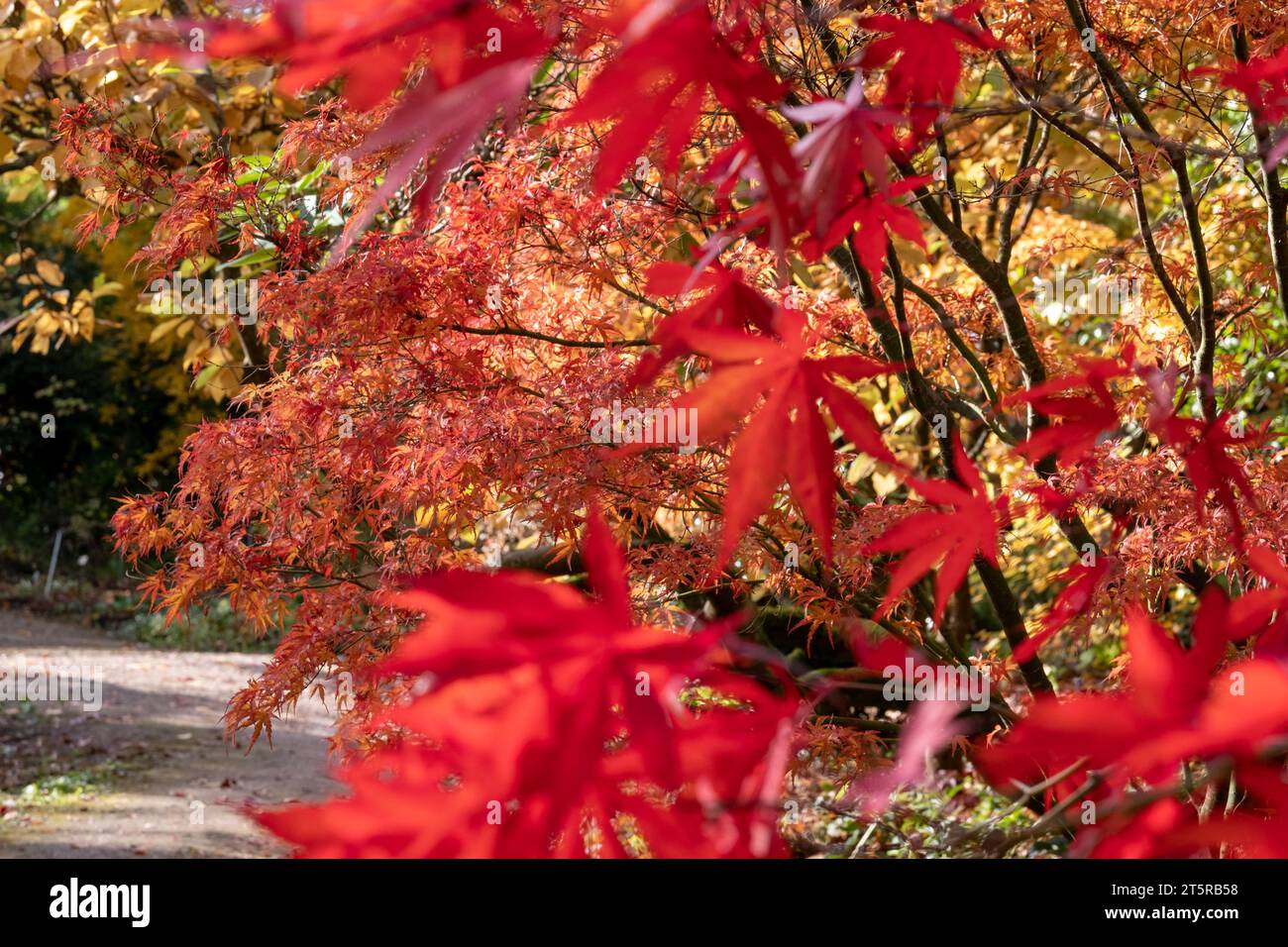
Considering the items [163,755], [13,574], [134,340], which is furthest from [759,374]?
[13,574]

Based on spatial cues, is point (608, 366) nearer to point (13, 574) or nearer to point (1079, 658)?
point (1079, 658)

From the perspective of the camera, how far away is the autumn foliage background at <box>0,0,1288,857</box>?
0.63 meters

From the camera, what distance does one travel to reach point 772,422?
0.75 metres

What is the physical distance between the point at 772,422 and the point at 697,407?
0.17 feet

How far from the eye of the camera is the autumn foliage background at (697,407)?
63 centimetres

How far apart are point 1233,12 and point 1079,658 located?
13.8 feet

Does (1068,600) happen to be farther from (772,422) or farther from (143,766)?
(143,766)
